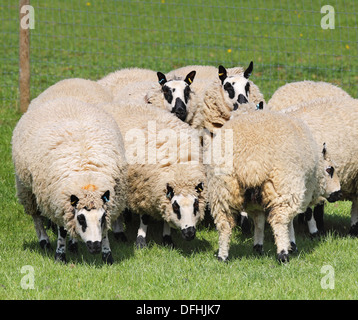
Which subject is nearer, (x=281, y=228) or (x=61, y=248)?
(x=281, y=228)

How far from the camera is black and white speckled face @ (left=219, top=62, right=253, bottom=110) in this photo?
7953 mm

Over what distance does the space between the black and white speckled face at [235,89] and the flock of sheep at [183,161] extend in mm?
15

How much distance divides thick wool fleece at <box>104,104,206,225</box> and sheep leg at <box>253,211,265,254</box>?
0.61 m

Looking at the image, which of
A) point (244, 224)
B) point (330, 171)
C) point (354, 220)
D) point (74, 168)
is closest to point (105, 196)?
point (74, 168)

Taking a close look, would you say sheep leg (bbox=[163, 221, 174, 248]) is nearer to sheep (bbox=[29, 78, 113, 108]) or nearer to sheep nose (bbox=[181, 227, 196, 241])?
sheep nose (bbox=[181, 227, 196, 241])

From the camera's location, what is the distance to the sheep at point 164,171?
6879 mm

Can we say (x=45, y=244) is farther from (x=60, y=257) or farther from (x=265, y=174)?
(x=265, y=174)

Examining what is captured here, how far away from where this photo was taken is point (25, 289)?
5.41 metres

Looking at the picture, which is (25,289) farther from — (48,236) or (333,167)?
(333,167)

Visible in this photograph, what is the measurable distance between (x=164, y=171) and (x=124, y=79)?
356 cm

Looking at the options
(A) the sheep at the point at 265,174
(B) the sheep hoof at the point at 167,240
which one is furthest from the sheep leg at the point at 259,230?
(B) the sheep hoof at the point at 167,240

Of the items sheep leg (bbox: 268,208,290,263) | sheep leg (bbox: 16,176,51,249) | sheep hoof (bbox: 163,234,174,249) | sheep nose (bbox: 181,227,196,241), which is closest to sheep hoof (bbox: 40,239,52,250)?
sheep leg (bbox: 16,176,51,249)

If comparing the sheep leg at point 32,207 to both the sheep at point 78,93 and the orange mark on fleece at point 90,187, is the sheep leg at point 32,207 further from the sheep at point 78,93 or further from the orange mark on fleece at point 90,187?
the orange mark on fleece at point 90,187

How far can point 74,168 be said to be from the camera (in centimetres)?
630
